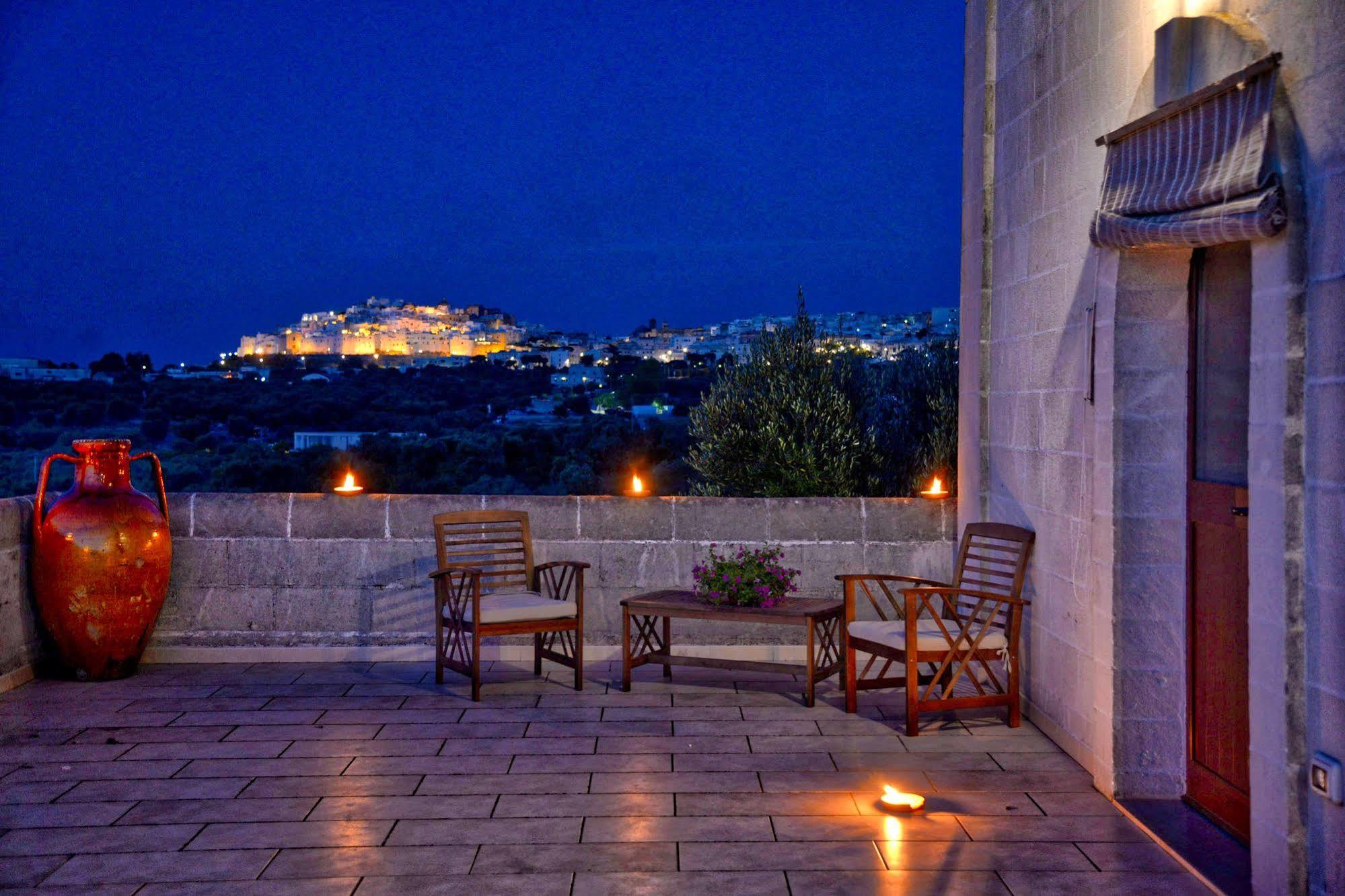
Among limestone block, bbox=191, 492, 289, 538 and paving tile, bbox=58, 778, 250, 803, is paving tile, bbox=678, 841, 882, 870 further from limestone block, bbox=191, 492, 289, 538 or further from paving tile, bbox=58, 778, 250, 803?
limestone block, bbox=191, 492, 289, 538

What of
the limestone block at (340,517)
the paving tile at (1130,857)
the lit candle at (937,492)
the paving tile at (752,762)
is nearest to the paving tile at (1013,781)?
the paving tile at (752,762)

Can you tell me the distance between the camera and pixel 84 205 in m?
42.7

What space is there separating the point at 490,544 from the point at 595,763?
6.99ft

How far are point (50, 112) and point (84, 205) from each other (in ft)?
18.8

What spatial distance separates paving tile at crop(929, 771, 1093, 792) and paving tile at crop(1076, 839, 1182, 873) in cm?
56

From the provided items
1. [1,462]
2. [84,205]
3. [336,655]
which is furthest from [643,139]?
[336,655]

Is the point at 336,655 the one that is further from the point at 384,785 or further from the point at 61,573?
the point at 384,785

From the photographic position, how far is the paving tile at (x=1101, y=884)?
3223 millimetres

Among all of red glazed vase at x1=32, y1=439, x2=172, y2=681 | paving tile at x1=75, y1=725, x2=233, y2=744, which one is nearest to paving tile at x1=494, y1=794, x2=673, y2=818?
paving tile at x1=75, y1=725, x2=233, y2=744

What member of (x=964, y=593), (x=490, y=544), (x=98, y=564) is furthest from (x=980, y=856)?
(x=98, y=564)

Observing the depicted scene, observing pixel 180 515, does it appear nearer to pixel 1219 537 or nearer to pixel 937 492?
pixel 937 492

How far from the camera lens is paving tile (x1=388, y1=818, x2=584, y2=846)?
11.9 ft

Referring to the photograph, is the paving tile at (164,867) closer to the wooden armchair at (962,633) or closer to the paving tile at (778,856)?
the paving tile at (778,856)

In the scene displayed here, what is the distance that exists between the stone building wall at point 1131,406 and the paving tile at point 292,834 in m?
2.53
